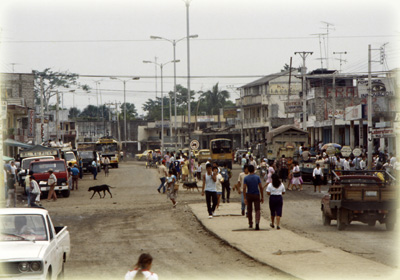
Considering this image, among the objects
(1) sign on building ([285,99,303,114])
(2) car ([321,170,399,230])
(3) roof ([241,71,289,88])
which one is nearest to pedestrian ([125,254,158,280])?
(2) car ([321,170,399,230])

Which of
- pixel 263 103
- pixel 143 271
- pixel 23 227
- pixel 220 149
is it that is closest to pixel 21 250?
pixel 23 227

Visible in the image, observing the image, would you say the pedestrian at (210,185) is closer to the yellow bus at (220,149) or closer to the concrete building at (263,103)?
the yellow bus at (220,149)

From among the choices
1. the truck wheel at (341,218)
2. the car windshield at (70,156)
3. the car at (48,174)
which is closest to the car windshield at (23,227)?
the truck wheel at (341,218)

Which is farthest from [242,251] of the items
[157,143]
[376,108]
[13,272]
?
[157,143]

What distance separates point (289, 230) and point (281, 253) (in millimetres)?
4758

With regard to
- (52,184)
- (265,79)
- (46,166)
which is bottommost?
(52,184)

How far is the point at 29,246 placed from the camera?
10391 mm

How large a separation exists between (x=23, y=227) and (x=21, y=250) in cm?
108

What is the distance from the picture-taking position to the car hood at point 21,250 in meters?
9.89

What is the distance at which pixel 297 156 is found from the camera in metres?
51.0

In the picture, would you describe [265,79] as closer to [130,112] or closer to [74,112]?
[130,112]

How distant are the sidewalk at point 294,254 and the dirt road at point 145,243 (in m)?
0.30

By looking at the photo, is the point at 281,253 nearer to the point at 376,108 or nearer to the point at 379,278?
the point at 379,278

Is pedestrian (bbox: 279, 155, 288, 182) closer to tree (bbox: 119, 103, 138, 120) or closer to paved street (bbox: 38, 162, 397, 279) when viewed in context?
paved street (bbox: 38, 162, 397, 279)
